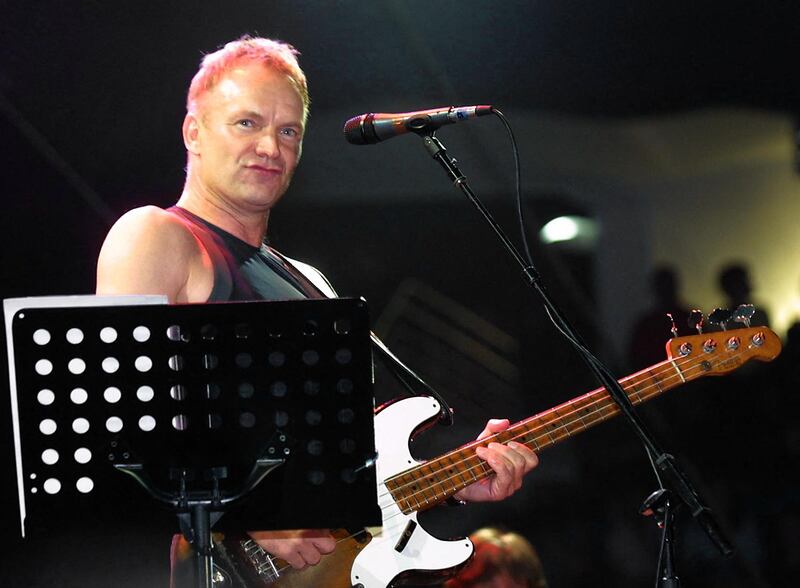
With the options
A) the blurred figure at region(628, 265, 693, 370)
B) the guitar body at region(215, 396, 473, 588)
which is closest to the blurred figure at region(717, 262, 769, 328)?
the blurred figure at region(628, 265, 693, 370)

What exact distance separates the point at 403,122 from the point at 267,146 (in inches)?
29.9

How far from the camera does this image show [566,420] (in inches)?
120

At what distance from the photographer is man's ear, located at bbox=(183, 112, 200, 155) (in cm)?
341

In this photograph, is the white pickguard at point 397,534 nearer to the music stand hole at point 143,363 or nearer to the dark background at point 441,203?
the dark background at point 441,203

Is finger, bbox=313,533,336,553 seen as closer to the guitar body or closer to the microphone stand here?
the guitar body

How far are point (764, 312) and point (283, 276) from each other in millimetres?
1760

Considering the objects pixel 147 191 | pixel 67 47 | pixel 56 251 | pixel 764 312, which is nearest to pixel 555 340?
pixel 764 312

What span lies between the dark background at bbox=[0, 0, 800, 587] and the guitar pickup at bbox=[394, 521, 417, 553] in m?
0.59

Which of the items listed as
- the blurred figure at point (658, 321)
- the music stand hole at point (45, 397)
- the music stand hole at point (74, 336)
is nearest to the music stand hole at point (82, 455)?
the music stand hole at point (45, 397)

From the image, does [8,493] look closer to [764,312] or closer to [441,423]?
[441,423]

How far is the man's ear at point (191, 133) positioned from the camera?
341cm

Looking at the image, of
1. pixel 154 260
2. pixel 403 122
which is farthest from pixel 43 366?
pixel 403 122

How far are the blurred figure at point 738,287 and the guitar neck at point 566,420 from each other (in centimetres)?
72

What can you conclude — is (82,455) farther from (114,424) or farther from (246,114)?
(246,114)
